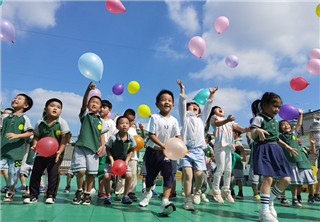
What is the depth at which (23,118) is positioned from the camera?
394 centimetres

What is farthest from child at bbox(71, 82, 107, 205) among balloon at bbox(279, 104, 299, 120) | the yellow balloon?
balloon at bbox(279, 104, 299, 120)

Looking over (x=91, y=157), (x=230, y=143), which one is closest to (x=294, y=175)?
(x=230, y=143)

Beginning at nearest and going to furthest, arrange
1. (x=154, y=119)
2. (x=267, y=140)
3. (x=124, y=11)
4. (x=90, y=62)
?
(x=267, y=140)
(x=154, y=119)
(x=90, y=62)
(x=124, y=11)

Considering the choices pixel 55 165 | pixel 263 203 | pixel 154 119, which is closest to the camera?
pixel 263 203

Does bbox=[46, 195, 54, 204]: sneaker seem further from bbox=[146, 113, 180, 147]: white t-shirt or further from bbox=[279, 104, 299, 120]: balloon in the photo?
bbox=[279, 104, 299, 120]: balloon

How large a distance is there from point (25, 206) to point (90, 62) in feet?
8.14

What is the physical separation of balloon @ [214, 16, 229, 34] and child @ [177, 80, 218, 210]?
12.7 ft

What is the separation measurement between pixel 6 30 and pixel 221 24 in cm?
560

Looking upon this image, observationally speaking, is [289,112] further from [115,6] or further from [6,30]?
[6,30]

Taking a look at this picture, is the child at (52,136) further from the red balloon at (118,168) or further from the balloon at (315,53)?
the balloon at (315,53)

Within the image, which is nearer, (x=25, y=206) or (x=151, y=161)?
(x=25, y=206)

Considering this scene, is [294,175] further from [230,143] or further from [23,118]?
[23,118]

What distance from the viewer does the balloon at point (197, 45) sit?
6.16 m

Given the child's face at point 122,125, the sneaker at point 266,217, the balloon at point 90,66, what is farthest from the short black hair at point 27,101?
the sneaker at point 266,217
